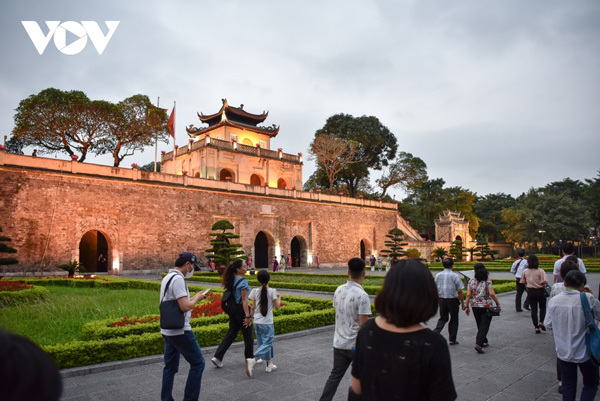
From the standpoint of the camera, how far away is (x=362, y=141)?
40406 mm

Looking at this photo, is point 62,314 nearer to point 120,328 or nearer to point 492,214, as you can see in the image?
point 120,328

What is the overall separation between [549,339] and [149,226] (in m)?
21.1

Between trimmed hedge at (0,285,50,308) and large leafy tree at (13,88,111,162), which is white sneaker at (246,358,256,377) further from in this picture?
large leafy tree at (13,88,111,162)

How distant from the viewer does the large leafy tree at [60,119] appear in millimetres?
24469

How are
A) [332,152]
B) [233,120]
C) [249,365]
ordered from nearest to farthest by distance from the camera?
1. [249,365]
2. [233,120]
3. [332,152]

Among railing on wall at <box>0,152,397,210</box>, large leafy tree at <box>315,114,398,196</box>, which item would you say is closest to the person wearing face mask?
railing on wall at <box>0,152,397,210</box>

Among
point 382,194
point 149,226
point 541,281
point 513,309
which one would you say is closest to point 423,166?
point 382,194

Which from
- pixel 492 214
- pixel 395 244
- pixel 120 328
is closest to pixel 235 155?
pixel 395 244

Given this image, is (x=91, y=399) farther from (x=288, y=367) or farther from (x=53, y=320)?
(x=53, y=320)

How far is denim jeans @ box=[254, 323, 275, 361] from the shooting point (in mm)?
5368

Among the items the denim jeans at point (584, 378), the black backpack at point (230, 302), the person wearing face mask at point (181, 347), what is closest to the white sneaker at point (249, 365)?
the black backpack at point (230, 302)

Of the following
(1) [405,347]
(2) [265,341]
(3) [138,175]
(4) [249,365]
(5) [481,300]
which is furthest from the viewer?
(3) [138,175]

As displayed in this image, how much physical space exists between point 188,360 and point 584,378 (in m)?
3.83

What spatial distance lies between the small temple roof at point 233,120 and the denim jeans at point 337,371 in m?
31.8
